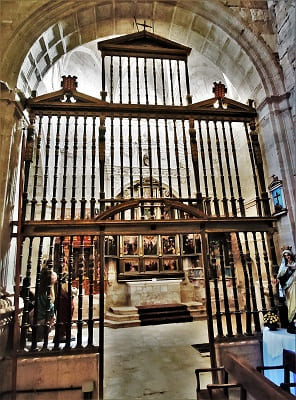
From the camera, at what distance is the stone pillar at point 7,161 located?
11.1 feet

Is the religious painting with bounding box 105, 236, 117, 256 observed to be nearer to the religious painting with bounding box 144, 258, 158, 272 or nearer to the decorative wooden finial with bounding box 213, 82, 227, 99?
the religious painting with bounding box 144, 258, 158, 272

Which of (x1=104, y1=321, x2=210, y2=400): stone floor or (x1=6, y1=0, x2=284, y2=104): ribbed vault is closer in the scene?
(x1=104, y1=321, x2=210, y2=400): stone floor

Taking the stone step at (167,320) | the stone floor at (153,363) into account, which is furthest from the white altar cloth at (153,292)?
the stone floor at (153,363)

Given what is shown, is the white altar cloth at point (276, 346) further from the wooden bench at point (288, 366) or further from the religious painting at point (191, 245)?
the religious painting at point (191, 245)

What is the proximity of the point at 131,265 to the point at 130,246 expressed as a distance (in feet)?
2.09

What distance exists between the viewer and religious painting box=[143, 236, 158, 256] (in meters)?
9.30

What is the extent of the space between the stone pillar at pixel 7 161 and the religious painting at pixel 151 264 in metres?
6.14

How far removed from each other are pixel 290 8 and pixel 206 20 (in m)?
1.29

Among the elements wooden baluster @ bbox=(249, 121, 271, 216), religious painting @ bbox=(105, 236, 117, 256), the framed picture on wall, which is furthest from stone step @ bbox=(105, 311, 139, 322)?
wooden baluster @ bbox=(249, 121, 271, 216)

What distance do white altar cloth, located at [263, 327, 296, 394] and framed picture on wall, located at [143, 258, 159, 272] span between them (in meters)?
5.81

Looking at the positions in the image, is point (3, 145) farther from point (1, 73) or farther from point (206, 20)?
point (206, 20)

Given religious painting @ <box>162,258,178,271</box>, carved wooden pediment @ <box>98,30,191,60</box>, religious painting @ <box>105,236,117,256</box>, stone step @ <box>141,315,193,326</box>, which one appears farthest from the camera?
religious painting @ <box>162,258,178,271</box>

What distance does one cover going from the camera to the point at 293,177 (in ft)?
12.7

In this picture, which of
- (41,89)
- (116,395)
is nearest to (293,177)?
(116,395)
